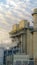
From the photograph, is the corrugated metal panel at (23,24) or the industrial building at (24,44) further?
the corrugated metal panel at (23,24)

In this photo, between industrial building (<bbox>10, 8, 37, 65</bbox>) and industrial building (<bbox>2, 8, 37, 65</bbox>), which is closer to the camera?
industrial building (<bbox>2, 8, 37, 65</bbox>)

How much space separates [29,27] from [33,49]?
3710mm

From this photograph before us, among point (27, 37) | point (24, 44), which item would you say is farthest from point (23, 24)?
point (24, 44)

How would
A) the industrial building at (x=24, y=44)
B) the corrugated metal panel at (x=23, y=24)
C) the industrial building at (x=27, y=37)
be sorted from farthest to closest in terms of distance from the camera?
1. the corrugated metal panel at (x=23, y=24)
2. the industrial building at (x=27, y=37)
3. the industrial building at (x=24, y=44)

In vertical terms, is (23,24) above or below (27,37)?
above

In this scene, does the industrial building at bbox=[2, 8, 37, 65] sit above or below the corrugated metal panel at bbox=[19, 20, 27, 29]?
below

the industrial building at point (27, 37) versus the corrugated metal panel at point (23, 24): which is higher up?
the corrugated metal panel at point (23, 24)

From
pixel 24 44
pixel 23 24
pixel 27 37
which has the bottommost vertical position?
pixel 24 44

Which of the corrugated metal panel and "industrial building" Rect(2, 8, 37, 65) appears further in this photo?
the corrugated metal panel

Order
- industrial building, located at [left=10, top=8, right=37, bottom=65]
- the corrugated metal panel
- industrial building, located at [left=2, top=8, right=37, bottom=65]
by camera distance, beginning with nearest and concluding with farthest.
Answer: industrial building, located at [left=2, top=8, right=37, bottom=65] < industrial building, located at [left=10, top=8, right=37, bottom=65] < the corrugated metal panel

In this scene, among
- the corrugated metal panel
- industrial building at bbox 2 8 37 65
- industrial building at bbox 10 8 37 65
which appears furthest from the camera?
the corrugated metal panel

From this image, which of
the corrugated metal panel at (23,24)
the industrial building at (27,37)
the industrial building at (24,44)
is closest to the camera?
the industrial building at (24,44)

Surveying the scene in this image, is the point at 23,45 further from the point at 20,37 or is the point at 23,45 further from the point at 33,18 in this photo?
the point at 33,18

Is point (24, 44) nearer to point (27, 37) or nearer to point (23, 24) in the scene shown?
point (27, 37)
